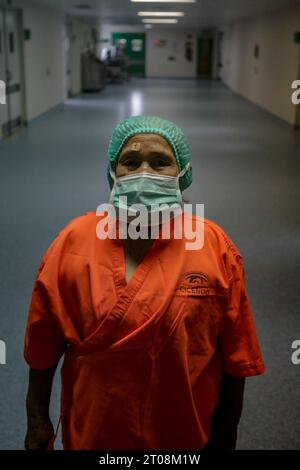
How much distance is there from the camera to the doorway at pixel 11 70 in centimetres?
1082

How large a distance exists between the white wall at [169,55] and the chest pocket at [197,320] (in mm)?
31446

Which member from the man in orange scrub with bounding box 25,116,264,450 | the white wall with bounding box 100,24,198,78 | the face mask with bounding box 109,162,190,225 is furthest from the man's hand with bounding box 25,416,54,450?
the white wall with bounding box 100,24,198,78

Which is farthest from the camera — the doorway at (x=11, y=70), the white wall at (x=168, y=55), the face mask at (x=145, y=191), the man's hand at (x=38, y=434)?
the white wall at (x=168, y=55)

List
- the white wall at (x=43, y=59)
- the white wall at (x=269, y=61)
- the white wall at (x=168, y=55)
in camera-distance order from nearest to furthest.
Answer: the white wall at (x=43, y=59)
the white wall at (x=269, y=61)
the white wall at (x=168, y=55)

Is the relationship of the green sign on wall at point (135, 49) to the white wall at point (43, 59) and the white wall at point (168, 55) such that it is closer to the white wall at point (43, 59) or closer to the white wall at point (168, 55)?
the white wall at point (168, 55)

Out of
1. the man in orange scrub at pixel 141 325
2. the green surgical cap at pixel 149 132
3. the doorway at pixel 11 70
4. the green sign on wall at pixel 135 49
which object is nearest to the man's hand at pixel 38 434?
the man in orange scrub at pixel 141 325

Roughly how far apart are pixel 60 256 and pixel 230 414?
2.26ft

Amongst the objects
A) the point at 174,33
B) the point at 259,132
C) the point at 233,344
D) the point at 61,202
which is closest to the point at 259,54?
the point at 259,132

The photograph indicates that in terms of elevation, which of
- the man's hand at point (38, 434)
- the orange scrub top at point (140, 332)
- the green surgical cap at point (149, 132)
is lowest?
the man's hand at point (38, 434)

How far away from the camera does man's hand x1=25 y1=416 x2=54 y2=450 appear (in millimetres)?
1662

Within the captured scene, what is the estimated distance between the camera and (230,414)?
1654 millimetres

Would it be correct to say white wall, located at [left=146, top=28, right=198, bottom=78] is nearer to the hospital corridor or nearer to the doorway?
the hospital corridor

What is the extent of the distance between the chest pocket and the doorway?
988 centimetres
